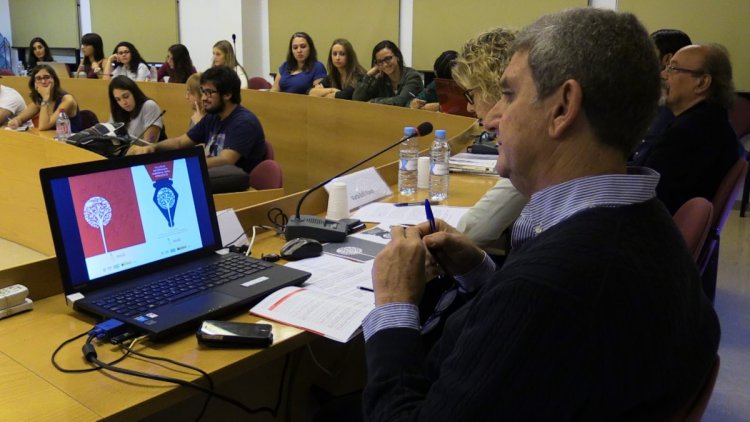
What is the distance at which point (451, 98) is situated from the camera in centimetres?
421

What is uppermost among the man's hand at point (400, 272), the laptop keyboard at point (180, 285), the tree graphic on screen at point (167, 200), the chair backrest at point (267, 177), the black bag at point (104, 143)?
the tree graphic on screen at point (167, 200)

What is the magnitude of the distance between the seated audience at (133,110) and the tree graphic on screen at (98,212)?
134 inches

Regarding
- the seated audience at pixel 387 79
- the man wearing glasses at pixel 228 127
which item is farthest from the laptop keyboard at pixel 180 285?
the seated audience at pixel 387 79

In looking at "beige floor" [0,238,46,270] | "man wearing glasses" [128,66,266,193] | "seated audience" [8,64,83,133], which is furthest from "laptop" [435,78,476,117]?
"seated audience" [8,64,83,133]

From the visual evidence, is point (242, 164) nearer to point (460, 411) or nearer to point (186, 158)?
point (186, 158)

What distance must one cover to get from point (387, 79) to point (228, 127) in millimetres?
1752

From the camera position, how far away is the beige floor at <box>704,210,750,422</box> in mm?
2316

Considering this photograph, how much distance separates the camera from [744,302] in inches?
126

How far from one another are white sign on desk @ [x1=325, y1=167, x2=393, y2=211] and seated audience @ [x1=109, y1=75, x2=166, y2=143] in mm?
2607

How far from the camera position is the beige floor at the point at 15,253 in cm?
263

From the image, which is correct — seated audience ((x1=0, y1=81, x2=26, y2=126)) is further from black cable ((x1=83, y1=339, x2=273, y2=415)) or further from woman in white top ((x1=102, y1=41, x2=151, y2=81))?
black cable ((x1=83, y1=339, x2=273, y2=415))

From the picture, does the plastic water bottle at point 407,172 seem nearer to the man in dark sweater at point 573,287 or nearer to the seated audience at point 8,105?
the man in dark sweater at point 573,287

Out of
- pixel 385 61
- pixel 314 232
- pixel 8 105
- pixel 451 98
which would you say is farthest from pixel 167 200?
pixel 8 105

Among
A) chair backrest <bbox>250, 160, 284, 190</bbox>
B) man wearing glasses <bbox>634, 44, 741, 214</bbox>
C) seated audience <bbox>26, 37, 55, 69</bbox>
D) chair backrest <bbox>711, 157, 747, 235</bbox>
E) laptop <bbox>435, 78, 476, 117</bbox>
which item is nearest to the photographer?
chair backrest <bbox>711, 157, 747, 235</bbox>
